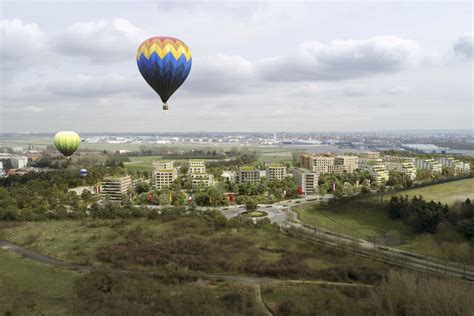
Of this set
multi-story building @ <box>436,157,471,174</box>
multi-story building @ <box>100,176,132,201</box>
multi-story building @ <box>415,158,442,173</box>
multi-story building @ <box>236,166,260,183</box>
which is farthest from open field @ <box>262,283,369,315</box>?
multi-story building @ <box>436,157,471,174</box>

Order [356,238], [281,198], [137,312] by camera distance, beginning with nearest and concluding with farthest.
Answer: [137,312], [356,238], [281,198]

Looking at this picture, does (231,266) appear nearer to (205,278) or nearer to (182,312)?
(205,278)

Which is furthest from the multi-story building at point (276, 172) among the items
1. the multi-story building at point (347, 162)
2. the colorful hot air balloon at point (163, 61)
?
the colorful hot air balloon at point (163, 61)

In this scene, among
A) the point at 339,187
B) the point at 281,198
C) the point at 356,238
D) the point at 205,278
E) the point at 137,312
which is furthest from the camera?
the point at 339,187

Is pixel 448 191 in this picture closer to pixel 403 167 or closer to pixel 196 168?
pixel 403 167

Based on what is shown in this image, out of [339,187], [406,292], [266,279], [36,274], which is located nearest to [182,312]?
[266,279]

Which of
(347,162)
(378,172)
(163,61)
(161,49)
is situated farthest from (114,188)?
(347,162)
